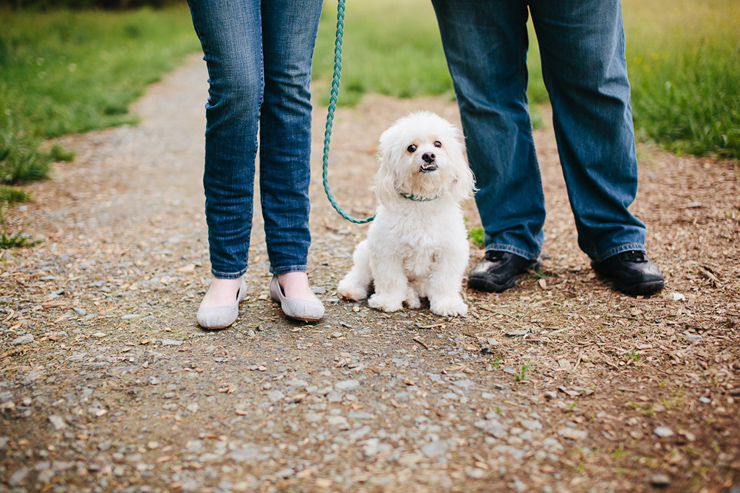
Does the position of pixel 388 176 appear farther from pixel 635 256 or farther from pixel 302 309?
pixel 635 256

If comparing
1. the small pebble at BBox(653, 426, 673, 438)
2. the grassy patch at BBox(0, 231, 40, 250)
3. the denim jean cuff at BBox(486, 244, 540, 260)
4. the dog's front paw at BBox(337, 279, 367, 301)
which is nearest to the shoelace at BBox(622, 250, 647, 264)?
the denim jean cuff at BBox(486, 244, 540, 260)

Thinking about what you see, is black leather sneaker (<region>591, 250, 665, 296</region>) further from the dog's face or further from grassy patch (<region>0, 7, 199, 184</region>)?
grassy patch (<region>0, 7, 199, 184</region>)

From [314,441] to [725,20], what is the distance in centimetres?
660

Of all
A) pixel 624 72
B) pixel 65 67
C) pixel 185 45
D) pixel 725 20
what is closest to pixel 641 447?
pixel 624 72

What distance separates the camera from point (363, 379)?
190cm

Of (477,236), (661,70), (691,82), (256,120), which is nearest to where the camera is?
(256,120)

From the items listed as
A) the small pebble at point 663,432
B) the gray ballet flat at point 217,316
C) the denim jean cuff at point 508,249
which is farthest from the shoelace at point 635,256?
the gray ballet flat at point 217,316

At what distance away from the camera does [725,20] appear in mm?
5832

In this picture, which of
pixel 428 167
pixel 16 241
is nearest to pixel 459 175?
pixel 428 167

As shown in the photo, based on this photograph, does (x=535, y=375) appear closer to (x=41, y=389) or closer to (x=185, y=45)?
(x=41, y=389)

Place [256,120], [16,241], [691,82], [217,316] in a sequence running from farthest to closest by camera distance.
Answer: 1. [691,82]
2. [16,241]
3. [217,316]
4. [256,120]

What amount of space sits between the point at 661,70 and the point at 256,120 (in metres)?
4.71

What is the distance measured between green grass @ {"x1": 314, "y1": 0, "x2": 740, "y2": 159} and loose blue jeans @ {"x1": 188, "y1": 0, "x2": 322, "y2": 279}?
137 inches

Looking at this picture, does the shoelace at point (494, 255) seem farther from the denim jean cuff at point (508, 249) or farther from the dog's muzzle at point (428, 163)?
the dog's muzzle at point (428, 163)
